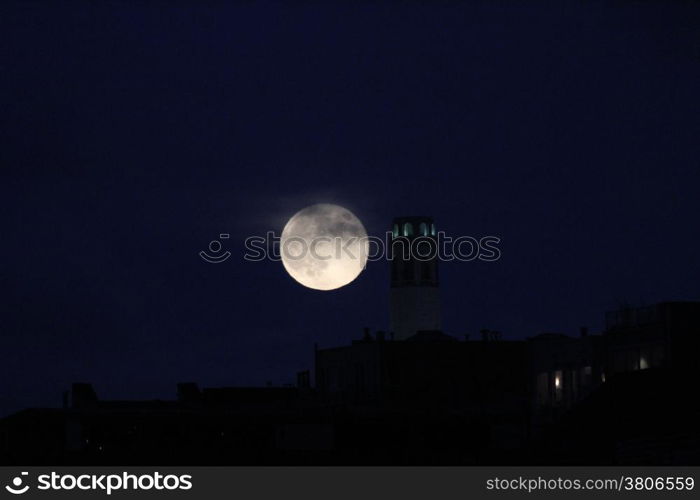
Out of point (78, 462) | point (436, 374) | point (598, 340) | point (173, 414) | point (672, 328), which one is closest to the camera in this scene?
point (78, 462)

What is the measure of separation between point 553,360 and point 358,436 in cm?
3114

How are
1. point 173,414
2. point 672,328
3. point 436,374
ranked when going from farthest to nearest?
1. point 436,374
2. point 672,328
3. point 173,414

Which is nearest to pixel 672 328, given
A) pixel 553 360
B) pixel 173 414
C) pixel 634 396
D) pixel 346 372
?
pixel 634 396

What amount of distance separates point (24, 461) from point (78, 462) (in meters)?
4.36

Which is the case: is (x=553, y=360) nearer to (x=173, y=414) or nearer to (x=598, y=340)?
(x=598, y=340)

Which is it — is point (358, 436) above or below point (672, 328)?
below

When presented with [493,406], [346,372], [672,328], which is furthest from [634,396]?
[346,372]

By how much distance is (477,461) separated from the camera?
326ft
